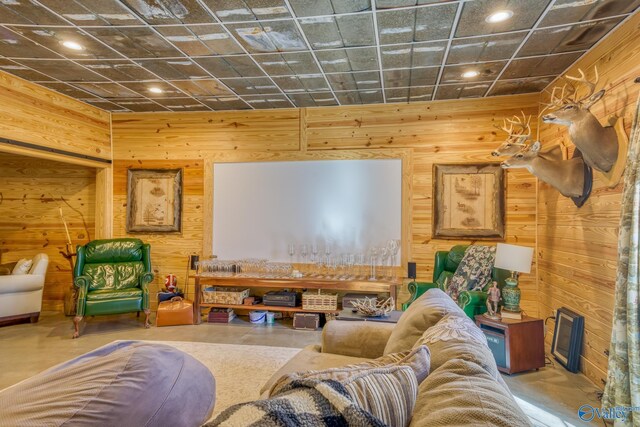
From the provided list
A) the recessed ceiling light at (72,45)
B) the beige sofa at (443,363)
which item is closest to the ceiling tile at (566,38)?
the beige sofa at (443,363)

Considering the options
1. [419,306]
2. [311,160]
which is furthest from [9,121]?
[419,306]

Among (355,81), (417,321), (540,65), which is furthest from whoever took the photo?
(355,81)

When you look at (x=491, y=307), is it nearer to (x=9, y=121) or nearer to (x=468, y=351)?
(x=468, y=351)

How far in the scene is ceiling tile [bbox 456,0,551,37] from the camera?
2.43 m

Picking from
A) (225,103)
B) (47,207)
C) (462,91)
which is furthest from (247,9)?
(47,207)

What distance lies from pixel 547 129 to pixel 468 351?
3.89 metres

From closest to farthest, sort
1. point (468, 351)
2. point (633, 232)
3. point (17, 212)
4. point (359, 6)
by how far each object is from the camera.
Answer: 1. point (468, 351)
2. point (633, 232)
3. point (359, 6)
4. point (17, 212)

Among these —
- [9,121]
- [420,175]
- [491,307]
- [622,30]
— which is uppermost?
[622,30]

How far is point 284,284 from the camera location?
430 centimetres

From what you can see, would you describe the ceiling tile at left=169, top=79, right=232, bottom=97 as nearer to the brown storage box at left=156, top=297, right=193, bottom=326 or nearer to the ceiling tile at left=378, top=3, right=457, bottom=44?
the ceiling tile at left=378, top=3, right=457, bottom=44

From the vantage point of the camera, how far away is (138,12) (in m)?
2.57

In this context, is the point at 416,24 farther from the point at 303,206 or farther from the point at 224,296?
the point at 224,296

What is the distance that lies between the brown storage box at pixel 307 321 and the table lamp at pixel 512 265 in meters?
2.13

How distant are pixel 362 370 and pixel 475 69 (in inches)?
140
